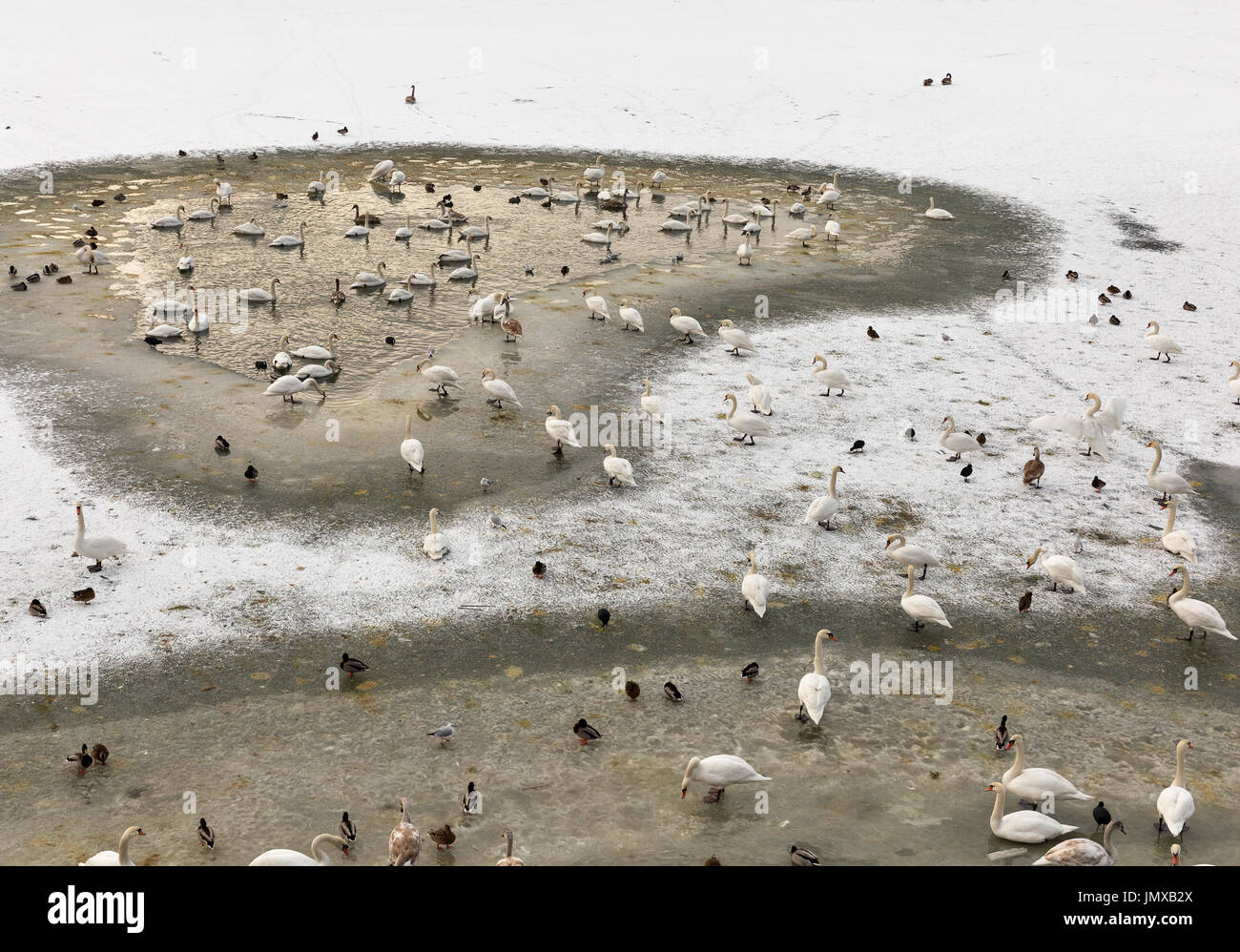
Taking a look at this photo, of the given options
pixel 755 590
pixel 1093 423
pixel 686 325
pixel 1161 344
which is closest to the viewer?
pixel 755 590

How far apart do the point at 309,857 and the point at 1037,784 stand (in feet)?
19.9

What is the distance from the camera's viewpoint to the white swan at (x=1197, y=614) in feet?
37.0

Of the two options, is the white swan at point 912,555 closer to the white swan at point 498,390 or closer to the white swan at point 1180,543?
the white swan at point 1180,543

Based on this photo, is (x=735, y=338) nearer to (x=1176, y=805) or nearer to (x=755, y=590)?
(x=755, y=590)

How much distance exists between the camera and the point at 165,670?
10.4 metres

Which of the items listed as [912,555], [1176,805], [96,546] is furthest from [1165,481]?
[96,546]

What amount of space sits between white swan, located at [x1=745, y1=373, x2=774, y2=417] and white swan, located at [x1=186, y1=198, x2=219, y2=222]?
16.0 meters

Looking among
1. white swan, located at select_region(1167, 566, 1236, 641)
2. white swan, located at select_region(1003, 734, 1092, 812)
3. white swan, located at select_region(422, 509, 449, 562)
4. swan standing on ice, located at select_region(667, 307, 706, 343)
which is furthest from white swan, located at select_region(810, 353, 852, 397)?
white swan, located at select_region(1003, 734, 1092, 812)

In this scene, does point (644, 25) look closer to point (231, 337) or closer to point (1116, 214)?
point (1116, 214)

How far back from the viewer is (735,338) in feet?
61.2

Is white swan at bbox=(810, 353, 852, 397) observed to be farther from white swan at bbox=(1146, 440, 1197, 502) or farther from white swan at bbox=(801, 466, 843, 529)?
white swan at bbox=(1146, 440, 1197, 502)

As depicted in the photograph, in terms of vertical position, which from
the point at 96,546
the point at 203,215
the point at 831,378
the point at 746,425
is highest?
the point at 203,215

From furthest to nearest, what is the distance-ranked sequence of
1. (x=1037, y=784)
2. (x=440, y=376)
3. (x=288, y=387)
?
(x=440, y=376) < (x=288, y=387) < (x=1037, y=784)

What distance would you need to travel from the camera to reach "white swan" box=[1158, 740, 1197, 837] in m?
8.44
